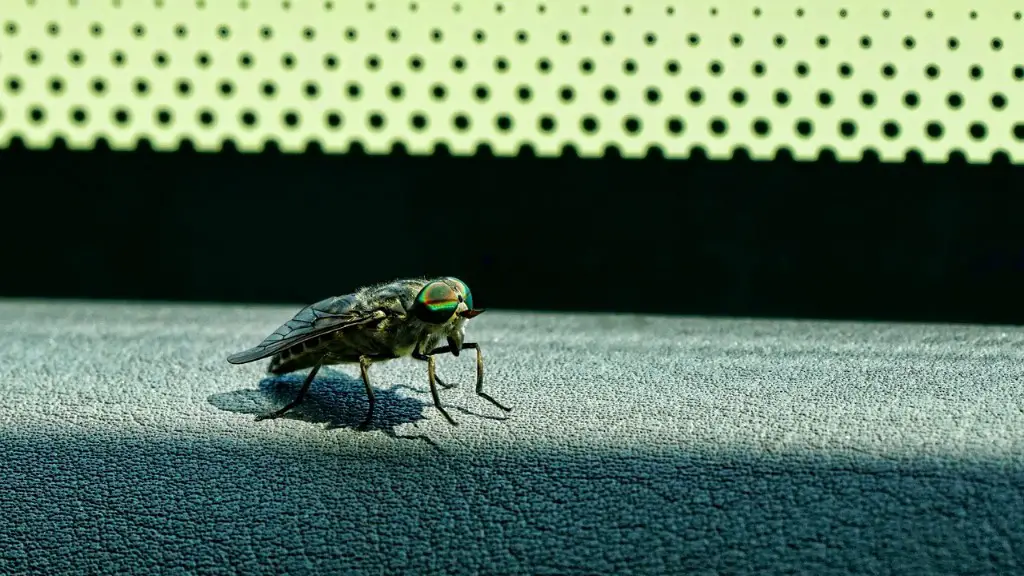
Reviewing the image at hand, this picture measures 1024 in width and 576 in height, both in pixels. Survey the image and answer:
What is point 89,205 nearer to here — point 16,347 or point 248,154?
point 248,154

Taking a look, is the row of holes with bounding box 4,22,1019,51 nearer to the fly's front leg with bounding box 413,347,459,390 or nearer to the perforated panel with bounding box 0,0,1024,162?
the perforated panel with bounding box 0,0,1024,162

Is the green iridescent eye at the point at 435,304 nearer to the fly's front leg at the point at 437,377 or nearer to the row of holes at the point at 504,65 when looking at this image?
the fly's front leg at the point at 437,377

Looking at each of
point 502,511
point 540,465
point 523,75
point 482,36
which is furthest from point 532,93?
point 502,511

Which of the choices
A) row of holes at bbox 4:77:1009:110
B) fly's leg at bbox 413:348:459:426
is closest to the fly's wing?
fly's leg at bbox 413:348:459:426

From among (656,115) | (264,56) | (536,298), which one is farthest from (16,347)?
(656,115)

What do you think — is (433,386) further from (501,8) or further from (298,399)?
(501,8)
